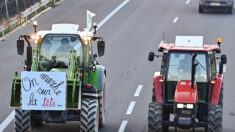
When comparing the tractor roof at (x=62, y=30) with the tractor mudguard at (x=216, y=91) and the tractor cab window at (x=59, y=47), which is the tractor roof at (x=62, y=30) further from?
the tractor mudguard at (x=216, y=91)

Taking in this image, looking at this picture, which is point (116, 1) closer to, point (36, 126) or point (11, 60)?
point (11, 60)

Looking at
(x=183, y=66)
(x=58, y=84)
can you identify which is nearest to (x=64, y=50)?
(x=58, y=84)

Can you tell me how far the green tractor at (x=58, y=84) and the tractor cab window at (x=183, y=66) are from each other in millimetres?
2075

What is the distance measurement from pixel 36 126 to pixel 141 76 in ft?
26.7

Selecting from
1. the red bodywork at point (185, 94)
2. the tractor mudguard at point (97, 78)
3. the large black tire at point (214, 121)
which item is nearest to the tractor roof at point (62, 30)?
the tractor mudguard at point (97, 78)

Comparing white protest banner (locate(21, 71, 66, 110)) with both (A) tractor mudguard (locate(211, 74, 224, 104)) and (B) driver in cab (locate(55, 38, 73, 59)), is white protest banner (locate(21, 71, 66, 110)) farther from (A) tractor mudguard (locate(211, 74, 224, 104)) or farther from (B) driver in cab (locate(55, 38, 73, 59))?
(A) tractor mudguard (locate(211, 74, 224, 104))

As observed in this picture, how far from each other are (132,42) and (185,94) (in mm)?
16475

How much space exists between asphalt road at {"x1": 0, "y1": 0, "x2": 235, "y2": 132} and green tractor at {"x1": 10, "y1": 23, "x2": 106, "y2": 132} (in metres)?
2.04

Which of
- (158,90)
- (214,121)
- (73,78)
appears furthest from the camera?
(158,90)

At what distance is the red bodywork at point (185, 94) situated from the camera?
18156 millimetres

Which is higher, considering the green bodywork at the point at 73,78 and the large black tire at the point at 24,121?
the green bodywork at the point at 73,78

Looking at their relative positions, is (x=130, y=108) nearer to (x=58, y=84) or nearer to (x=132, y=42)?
(x=58, y=84)

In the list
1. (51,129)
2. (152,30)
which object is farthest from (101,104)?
(152,30)

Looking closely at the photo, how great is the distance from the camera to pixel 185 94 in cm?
1828
